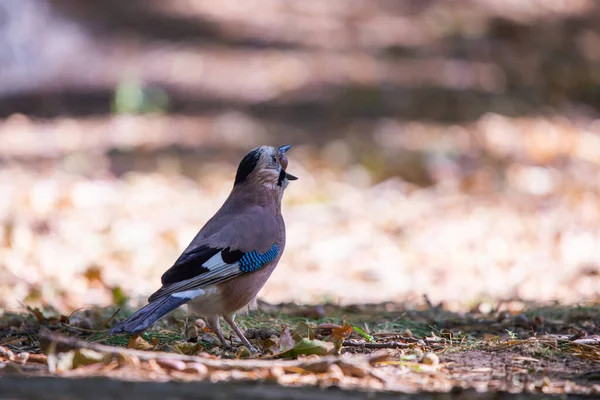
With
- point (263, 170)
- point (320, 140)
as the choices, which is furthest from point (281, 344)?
point (320, 140)

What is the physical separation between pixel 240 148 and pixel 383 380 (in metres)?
8.18

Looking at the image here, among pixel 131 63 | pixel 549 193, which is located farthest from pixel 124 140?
pixel 549 193

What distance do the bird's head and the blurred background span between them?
1.43 metres

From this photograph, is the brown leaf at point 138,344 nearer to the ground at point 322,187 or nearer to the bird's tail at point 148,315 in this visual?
the ground at point 322,187

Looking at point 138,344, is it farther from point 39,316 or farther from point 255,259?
point 39,316

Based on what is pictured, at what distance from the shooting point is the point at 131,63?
14727 millimetres

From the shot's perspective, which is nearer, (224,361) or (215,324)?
(224,361)

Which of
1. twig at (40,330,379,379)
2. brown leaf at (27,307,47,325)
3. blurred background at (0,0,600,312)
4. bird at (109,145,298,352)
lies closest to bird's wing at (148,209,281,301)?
bird at (109,145,298,352)

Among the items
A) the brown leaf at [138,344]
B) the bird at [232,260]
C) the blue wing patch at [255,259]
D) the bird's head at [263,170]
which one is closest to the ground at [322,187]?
the brown leaf at [138,344]

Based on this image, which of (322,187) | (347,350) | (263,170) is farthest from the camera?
(322,187)

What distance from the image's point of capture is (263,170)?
501 cm

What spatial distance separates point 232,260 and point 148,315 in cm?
60

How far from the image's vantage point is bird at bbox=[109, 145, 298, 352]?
4.12 metres

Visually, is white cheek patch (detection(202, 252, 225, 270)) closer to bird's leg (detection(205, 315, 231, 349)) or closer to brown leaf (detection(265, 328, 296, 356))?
bird's leg (detection(205, 315, 231, 349))
